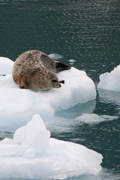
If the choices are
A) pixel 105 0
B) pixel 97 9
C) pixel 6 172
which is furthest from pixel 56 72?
pixel 105 0

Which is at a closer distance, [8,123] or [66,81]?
[8,123]

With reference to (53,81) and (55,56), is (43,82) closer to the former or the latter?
(53,81)

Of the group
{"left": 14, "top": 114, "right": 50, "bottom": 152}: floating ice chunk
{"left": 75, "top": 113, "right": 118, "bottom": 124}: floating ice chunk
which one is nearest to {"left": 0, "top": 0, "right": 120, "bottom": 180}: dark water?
{"left": 75, "top": 113, "right": 118, "bottom": 124}: floating ice chunk

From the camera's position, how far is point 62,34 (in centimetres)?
1703

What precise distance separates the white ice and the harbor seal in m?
0.12

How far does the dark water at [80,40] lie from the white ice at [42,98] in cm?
21

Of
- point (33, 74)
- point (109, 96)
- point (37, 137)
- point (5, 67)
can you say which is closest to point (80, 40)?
point (5, 67)

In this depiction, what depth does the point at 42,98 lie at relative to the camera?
10.8 metres

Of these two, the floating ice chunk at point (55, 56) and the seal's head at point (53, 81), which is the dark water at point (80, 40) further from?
the seal's head at point (53, 81)

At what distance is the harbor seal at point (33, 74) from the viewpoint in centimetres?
1130

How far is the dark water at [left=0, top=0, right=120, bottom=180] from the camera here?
9.64 meters

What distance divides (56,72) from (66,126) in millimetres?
2344

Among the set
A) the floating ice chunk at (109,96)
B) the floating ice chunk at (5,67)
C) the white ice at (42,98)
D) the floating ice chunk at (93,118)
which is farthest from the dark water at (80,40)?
the floating ice chunk at (5,67)

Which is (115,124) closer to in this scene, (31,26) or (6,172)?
(6,172)
